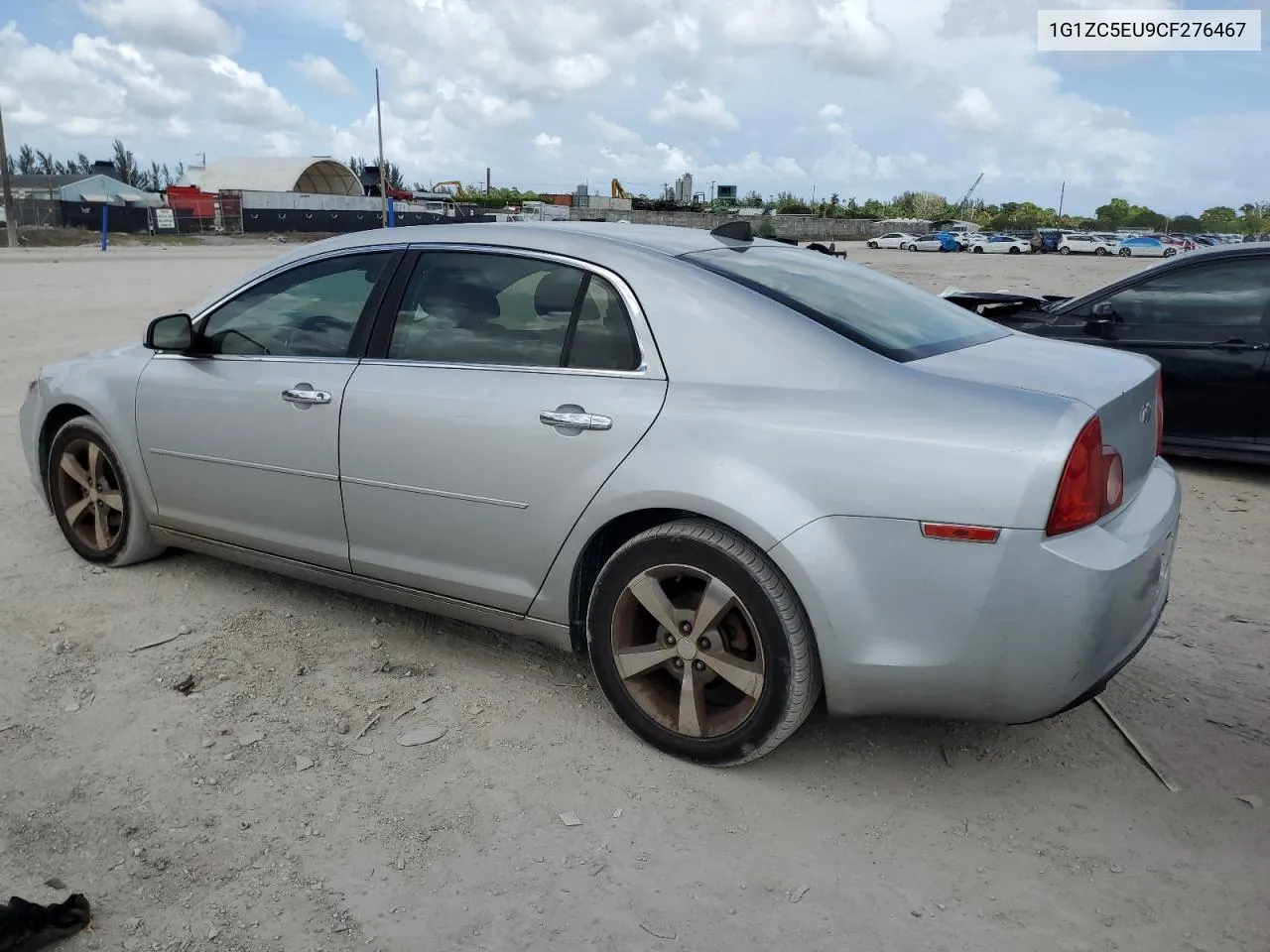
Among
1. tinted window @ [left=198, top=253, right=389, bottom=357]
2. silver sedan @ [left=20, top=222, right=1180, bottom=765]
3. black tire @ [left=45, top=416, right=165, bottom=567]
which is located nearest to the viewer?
silver sedan @ [left=20, top=222, right=1180, bottom=765]

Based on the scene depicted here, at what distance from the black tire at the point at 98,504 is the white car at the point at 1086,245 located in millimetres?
54402

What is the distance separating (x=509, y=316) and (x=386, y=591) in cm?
109

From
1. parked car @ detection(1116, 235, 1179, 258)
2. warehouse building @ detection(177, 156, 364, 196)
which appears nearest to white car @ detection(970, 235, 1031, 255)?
parked car @ detection(1116, 235, 1179, 258)

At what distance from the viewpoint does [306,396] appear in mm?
3625

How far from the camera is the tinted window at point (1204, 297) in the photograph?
618cm

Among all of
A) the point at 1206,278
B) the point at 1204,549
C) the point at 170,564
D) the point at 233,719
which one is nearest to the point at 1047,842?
the point at 233,719

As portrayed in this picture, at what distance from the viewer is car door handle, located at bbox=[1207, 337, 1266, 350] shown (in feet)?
20.0

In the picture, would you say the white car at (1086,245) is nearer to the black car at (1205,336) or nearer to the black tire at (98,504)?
the black car at (1205,336)

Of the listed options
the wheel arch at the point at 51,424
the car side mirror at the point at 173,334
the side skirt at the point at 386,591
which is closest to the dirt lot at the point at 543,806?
the side skirt at the point at 386,591

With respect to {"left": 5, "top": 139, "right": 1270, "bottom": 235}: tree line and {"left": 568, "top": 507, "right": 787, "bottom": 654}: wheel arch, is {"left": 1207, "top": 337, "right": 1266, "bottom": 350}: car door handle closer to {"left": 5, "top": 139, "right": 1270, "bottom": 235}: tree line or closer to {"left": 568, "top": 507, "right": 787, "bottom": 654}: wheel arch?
{"left": 568, "top": 507, "right": 787, "bottom": 654}: wheel arch

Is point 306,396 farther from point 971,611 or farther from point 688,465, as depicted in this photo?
point 971,611

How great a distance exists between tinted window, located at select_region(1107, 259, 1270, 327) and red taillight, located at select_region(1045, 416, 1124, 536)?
175 inches

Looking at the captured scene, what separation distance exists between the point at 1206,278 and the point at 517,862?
19.2ft

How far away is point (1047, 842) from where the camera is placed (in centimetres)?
270
